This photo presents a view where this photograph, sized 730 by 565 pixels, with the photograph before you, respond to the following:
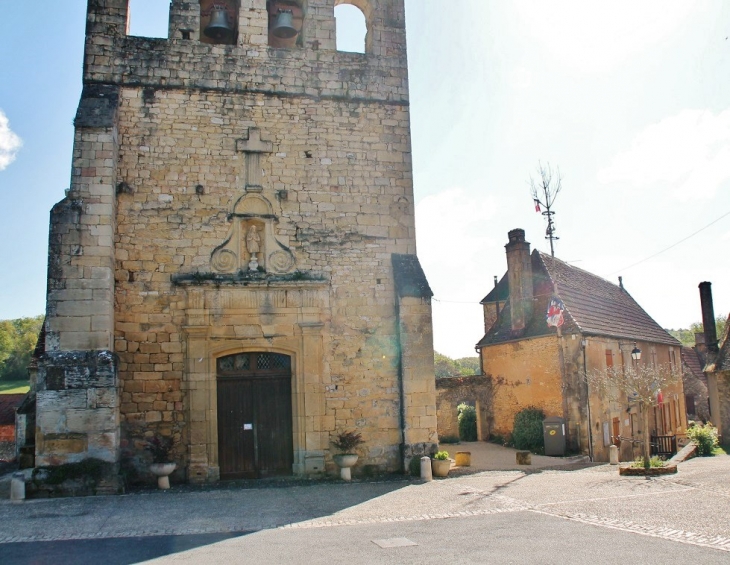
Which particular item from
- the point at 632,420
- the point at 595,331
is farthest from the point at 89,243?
the point at 632,420

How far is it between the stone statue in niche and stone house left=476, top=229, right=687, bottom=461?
993 cm

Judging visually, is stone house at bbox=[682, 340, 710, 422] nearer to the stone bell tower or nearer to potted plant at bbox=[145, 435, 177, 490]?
the stone bell tower

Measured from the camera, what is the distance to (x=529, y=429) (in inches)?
736

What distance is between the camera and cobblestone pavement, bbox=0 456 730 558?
278 inches

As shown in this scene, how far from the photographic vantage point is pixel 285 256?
11.6 meters

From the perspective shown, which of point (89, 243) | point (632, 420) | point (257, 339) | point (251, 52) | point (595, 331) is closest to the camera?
point (89, 243)

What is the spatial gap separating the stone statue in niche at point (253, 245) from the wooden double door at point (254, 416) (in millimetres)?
1572

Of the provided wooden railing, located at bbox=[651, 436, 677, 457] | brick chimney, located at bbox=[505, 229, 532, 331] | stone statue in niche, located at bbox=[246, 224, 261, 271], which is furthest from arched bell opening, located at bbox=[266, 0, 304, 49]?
wooden railing, located at bbox=[651, 436, 677, 457]

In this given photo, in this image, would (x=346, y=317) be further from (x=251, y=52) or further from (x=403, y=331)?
(x=251, y=52)

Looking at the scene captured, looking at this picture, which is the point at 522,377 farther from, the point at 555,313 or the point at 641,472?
the point at 641,472

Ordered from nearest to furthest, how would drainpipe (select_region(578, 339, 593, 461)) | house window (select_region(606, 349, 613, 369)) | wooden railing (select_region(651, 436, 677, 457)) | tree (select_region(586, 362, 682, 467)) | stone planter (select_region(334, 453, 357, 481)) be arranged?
stone planter (select_region(334, 453, 357, 481)), tree (select_region(586, 362, 682, 467)), drainpipe (select_region(578, 339, 593, 461)), house window (select_region(606, 349, 613, 369)), wooden railing (select_region(651, 436, 677, 457))

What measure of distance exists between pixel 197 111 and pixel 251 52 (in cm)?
154

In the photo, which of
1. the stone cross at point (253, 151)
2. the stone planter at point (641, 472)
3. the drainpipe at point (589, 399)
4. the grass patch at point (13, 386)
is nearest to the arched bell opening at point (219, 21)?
the stone cross at point (253, 151)

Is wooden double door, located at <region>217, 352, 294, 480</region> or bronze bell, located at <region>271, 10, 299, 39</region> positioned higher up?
bronze bell, located at <region>271, 10, 299, 39</region>
